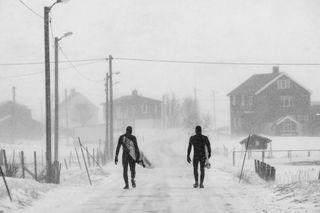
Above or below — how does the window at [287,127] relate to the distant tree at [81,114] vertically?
below

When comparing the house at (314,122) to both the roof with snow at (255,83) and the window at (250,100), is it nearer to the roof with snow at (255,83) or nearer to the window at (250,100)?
the roof with snow at (255,83)

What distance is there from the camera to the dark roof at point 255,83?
83025mm

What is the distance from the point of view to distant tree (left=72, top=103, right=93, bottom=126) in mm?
125188

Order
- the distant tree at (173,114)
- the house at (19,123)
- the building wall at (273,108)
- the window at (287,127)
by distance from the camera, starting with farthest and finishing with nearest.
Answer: the distant tree at (173,114), the house at (19,123), the building wall at (273,108), the window at (287,127)

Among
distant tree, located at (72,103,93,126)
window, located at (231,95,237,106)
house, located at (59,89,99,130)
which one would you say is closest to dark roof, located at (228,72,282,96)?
window, located at (231,95,237,106)

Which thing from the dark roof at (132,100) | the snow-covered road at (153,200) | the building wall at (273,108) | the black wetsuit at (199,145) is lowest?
the snow-covered road at (153,200)

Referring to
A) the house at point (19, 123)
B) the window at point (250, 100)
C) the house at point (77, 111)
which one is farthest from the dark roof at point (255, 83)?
the house at point (77, 111)

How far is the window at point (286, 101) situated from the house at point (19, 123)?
47430 mm

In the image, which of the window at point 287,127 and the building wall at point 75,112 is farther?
the building wall at point 75,112

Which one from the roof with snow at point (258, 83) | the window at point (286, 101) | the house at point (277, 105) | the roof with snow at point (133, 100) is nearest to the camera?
the house at point (277, 105)

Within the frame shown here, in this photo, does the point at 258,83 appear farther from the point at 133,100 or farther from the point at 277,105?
the point at 133,100

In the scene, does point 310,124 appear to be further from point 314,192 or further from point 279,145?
point 314,192

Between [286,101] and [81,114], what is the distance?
→ 55.6m

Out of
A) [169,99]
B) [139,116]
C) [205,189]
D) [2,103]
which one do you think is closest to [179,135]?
[139,116]
